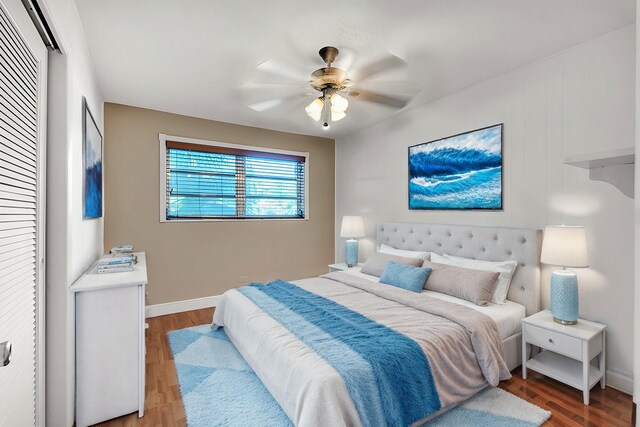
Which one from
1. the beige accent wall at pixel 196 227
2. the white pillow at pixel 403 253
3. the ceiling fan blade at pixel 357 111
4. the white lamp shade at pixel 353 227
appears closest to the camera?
the ceiling fan blade at pixel 357 111

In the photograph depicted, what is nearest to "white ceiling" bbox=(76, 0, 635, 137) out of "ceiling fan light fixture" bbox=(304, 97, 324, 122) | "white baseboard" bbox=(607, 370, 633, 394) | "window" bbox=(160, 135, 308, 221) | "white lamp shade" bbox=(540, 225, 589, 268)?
"ceiling fan light fixture" bbox=(304, 97, 324, 122)

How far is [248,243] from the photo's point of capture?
4.41m

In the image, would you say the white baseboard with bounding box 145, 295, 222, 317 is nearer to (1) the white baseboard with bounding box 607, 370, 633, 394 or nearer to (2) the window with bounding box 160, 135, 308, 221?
(2) the window with bounding box 160, 135, 308, 221

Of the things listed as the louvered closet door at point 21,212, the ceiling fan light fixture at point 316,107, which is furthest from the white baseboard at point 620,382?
the louvered closet door at point 21,212

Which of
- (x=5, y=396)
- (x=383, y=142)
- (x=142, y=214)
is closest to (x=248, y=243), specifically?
(x=142, y=214)

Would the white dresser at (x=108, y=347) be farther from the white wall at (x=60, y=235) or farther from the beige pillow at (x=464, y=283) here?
the beige pillow at (x=464, y=283)

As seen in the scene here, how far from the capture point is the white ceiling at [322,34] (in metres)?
1.93

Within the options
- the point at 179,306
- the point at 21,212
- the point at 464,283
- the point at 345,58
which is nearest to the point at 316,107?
the point at 345,58

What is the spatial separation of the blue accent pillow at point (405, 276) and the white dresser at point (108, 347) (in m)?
2.12

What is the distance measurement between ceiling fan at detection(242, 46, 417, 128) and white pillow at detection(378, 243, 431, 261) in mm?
1644

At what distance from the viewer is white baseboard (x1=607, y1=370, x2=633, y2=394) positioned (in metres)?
2.14

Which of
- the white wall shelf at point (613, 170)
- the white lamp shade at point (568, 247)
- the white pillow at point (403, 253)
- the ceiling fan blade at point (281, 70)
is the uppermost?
the ceiling fan blade at point (281, 70)

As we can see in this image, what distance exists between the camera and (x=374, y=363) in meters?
1.65

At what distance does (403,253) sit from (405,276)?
619 mm
